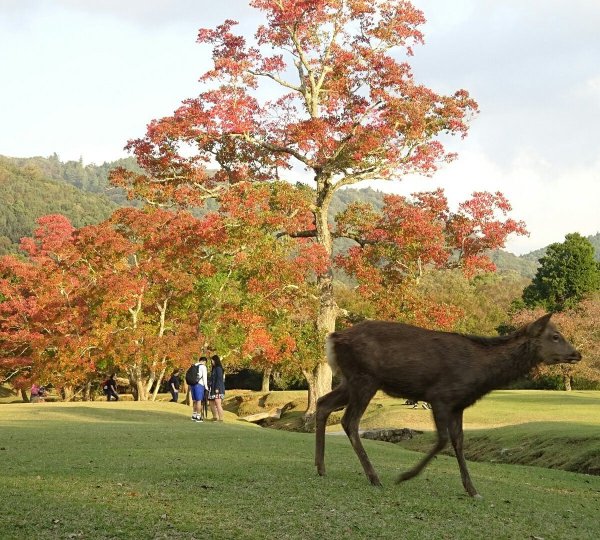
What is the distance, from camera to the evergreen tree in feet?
229

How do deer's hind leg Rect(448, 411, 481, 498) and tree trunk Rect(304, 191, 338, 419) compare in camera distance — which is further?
tree trunk Rect(304, 191, 338, 419)

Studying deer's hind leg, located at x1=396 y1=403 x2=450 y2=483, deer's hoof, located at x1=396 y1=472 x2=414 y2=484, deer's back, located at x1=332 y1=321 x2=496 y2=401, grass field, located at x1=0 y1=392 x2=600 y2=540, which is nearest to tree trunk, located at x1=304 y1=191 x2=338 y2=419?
grass field, located at x1=0 y1=392 x2=600 y2=540

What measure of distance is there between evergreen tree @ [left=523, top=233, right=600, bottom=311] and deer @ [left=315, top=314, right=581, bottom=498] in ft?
197

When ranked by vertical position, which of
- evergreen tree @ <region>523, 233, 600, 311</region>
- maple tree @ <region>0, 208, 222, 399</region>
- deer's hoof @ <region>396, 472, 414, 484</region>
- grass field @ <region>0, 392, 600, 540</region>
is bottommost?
grass field @ <region>0, 392, 600, 540</region>

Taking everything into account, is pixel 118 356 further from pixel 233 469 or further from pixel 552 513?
pixel 552 513

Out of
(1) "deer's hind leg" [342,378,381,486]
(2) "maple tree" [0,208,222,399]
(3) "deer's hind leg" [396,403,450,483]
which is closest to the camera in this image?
(3) "deer's hind leg" [396,403,450,483]

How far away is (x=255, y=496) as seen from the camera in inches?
352

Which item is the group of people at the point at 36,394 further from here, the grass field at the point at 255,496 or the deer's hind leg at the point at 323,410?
the deer's hind leg at the point at 323,410

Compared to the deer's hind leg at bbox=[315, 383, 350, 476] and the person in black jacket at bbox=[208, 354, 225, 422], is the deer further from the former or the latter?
the person in black jacket at bbox=[208, 354, 225, 422]

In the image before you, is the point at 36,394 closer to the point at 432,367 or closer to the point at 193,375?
the point at 193,375

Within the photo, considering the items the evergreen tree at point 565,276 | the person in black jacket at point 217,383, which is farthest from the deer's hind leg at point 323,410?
the evergreen tree at point 565,276

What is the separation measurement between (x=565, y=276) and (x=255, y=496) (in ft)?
217

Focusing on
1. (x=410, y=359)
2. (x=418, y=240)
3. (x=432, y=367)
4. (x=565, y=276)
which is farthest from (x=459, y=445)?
(x=565, y=276)

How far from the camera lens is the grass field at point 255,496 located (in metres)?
7.39
